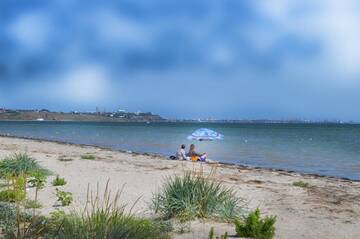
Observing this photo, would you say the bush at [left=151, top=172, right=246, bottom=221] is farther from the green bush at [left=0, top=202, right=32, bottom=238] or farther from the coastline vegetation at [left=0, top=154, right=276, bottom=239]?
the green bush at [left=0, top=202, right=32, bottom=238]

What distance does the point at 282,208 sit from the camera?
1116cm

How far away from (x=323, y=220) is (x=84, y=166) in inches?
429

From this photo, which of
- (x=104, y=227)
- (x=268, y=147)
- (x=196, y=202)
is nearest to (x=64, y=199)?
(x=196, y=202)

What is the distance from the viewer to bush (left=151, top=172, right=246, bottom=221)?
29.1 ft

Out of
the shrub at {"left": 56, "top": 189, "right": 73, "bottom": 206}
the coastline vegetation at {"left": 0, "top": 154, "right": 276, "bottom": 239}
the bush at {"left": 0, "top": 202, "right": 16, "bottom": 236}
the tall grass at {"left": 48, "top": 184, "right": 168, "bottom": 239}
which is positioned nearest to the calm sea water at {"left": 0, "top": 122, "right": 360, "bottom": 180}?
the coastline vegetation at {"left": 0, "top": 154, "right": 276, "bottom": 239}

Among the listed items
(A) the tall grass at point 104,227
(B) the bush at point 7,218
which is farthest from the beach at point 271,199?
(A) the tall grass at point 104,227

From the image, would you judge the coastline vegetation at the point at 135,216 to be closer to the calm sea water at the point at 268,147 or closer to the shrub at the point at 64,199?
the shrub at the point at 64,199

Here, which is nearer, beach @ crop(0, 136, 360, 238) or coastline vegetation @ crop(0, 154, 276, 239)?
coastline vegetation @ crop(0, 154, 276, 239)

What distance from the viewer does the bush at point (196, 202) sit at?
8867 millimetres

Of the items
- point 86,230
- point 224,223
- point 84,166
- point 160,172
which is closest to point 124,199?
point 224,223

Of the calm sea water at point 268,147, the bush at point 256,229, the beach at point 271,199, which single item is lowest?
the calm sea water at point 268,147

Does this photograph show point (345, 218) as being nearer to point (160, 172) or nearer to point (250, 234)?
point (250, 234)

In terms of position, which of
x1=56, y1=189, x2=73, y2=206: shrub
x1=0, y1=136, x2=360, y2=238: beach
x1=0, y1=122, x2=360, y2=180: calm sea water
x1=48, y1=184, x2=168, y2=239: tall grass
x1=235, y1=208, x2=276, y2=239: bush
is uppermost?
x1=48, y1=184, x2=168, y2=239: tall grass

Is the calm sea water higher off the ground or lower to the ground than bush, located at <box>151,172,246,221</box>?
lower
